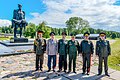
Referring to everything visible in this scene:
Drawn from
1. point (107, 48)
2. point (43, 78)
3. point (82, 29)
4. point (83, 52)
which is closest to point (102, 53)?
point (107, 48)

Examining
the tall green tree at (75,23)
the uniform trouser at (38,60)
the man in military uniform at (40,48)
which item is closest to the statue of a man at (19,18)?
the man in military uniform at (40,48)

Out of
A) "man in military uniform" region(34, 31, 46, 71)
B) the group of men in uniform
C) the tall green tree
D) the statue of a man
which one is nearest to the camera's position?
the group of men in uniform

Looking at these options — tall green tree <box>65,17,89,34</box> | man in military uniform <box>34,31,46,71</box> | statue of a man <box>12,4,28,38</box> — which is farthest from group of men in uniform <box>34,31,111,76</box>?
tall green tree <box>65,17,89,34</box>

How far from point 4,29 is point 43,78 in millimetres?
90406

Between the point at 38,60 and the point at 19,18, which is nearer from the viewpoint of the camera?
the point at 38,60

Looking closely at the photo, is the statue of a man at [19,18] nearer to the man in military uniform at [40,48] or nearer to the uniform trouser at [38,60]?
the man in military uniform at [40,48]

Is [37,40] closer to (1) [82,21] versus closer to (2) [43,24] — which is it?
(2) [43,24]

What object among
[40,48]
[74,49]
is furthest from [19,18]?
[74,49]

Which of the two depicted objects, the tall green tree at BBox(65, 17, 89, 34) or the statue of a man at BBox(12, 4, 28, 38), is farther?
the tall green tree at BBox(65, 17, 89, 34)

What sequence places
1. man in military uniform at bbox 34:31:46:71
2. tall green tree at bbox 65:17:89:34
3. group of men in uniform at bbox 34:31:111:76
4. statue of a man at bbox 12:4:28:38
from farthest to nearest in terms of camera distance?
tall green tree at bbox 65:17:89:34 < statue of a man at bbox 12:4:28:38 < man in military uniform at bbox 34:31:46:71 < group of men in uniform at bbox 34:31:111:76

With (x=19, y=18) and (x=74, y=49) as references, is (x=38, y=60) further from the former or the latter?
(x=19, y=18)

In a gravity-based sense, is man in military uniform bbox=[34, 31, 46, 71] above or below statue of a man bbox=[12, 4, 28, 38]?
below

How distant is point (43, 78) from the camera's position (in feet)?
17.3

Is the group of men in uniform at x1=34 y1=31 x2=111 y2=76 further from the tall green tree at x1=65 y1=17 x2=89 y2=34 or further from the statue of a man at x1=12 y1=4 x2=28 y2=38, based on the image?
the tall green tree at x1=65 y1=17 x2=89 y2=34
